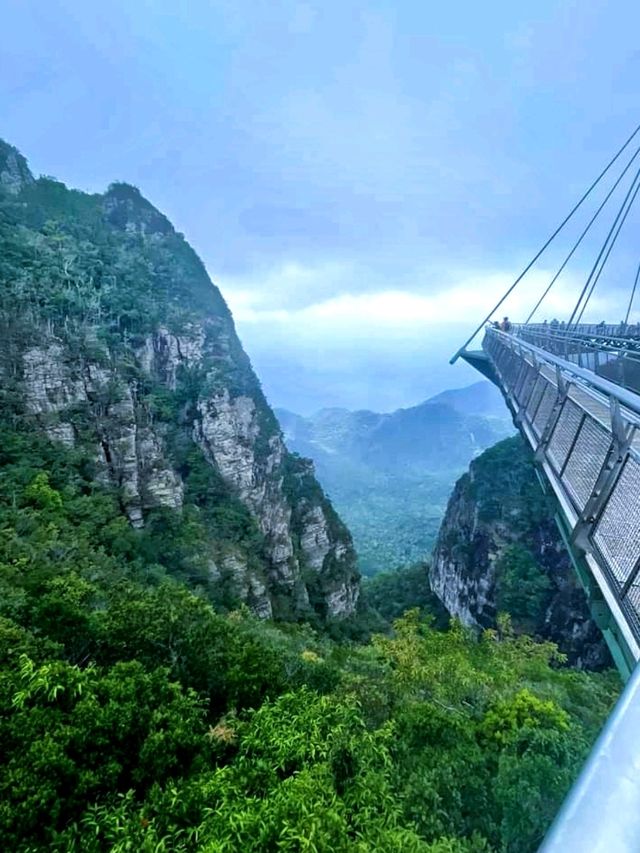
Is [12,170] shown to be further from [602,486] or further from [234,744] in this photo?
[602,486]

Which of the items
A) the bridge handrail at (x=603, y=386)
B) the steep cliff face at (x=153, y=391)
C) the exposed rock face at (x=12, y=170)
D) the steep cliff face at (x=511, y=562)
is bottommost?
the steep cliff face at (x=511, y=562)

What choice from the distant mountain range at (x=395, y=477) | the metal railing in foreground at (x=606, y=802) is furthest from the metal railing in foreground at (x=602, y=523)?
the distant mountain range at (x=395, y=477)

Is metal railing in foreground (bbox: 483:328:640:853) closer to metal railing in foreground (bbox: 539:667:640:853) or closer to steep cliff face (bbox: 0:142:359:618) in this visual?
metal railing in foreground (bbox: 539:667:640:853)

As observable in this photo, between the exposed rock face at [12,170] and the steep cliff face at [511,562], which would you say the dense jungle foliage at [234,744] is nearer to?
the steep cliff face at [511,562]

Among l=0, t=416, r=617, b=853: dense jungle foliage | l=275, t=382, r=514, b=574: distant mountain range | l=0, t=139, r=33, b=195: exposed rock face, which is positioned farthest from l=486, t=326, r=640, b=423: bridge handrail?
l=275, t=382, r=514, b=574: distant mountain range

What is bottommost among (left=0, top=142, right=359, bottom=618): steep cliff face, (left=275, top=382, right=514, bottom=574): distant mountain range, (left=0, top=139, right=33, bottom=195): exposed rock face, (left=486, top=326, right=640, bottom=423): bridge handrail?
(left=275, top=382, right=514, bottom=574): distant mountain range

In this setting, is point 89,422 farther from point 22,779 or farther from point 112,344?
point 22,779

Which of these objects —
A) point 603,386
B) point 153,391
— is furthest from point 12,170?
point 603,386

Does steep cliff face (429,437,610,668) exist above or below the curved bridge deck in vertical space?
below
